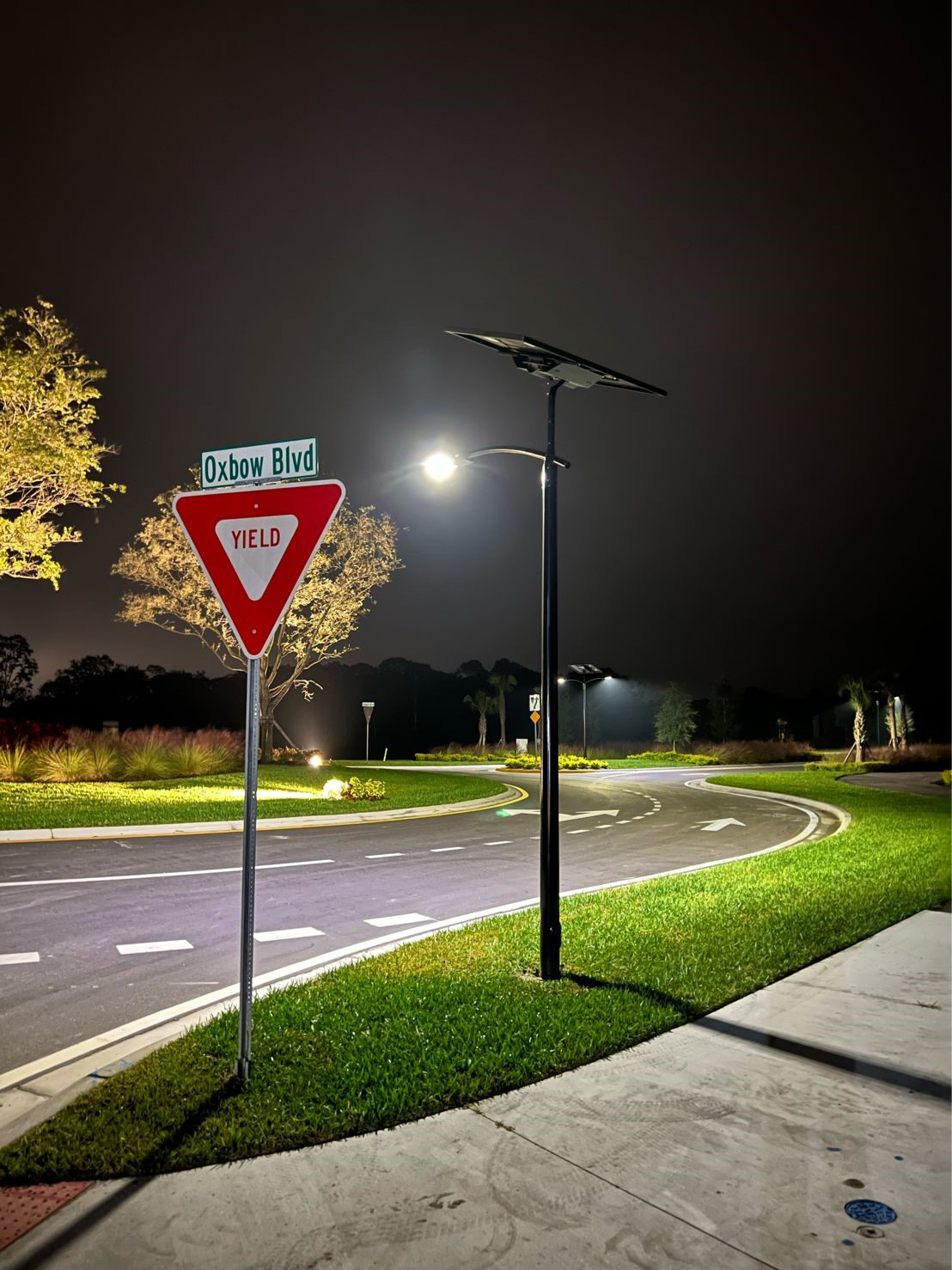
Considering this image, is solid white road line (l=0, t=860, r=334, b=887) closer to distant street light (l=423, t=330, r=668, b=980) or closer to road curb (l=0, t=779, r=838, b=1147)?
road curb (l=0, t=779, r=838, b=1147)

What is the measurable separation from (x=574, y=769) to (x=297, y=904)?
3946 cm

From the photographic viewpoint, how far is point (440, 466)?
288 inches

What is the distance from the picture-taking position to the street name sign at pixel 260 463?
15.7 ft

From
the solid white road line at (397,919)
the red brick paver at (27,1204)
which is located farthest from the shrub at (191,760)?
the red brick paver at (27,1204)

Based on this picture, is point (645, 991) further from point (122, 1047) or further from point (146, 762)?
point (146, 762)

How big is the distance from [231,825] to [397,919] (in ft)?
27.1

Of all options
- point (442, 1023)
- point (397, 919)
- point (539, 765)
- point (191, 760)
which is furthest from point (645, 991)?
point (539, 765)

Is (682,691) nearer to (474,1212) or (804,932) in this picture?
(804,932)

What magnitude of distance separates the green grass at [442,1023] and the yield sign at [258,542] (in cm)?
226

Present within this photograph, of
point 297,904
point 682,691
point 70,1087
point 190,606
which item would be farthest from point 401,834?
point 682,691

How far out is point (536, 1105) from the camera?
4.13m

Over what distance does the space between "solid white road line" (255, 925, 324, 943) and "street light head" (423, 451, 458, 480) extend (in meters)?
4.48

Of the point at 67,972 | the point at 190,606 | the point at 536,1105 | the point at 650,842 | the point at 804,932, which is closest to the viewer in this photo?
the point at 536,1105

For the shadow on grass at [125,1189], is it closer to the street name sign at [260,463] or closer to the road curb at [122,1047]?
the road curb at [122,1047]
